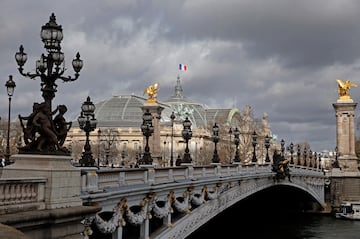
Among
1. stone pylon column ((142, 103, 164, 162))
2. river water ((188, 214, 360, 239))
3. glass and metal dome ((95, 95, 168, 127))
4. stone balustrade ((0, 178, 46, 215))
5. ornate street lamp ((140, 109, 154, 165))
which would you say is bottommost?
river water ((188, 214, 360, 239))

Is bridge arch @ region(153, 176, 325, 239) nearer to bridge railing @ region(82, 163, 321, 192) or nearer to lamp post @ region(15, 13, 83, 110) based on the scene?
bridge railing @ region(82, 163, 321, 192)

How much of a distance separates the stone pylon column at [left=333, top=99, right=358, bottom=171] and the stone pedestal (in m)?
68.2

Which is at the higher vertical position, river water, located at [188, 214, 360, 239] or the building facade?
the building facade

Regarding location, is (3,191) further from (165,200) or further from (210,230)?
(210,230)

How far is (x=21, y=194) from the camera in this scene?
11.2 meters

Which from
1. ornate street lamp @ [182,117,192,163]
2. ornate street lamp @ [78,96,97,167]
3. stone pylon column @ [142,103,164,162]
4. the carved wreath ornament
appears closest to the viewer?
the carved wreath ornament

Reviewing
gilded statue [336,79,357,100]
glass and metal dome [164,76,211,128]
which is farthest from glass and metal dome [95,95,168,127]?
gilded statue [336,79,357,100]

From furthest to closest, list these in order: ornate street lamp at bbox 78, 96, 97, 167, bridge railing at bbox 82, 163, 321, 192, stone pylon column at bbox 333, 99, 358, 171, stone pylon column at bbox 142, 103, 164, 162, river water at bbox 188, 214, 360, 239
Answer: stone pylon column at bbox 333, 99, 358, 171
stone pylon column at bbox 142, 103, 164, 162
river water at bbox 188, 214, 360, 239
ornate street lamp at bbox 78, 96, 97, 167
bridge railing at bbox 82, 163, 321, 192

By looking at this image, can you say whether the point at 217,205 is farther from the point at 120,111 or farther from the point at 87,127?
the point at 120,111

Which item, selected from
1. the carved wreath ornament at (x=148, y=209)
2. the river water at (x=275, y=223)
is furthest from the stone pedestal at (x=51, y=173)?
the river water at (x=275, y=223)

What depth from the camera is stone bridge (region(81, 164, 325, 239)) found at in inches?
631

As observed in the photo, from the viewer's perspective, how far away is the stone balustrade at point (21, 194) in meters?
10.6

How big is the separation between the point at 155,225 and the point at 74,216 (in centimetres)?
1230

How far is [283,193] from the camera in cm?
6291
